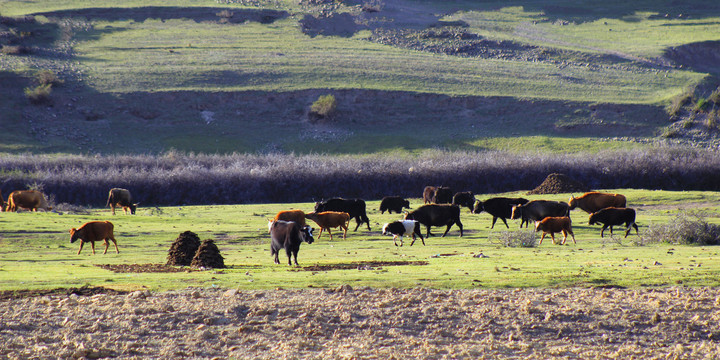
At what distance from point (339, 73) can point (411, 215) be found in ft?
185

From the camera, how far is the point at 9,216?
31516 millimetres

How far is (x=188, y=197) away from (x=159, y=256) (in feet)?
89.1

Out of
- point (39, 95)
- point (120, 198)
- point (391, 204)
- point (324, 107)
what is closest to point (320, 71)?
point (324, 107)

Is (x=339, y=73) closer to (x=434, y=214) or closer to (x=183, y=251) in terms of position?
(x=434, y=214)

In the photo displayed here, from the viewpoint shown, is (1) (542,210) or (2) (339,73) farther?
(2) (339,73)

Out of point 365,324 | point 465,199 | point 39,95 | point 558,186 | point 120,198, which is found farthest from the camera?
point 39,95

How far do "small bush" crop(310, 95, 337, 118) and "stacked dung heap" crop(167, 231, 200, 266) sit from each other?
2116 inches

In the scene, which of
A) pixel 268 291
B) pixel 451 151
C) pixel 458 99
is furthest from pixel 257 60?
pixel 268 291

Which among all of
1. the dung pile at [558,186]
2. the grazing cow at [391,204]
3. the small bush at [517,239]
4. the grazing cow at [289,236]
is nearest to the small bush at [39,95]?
the grazing cow at [391,204]

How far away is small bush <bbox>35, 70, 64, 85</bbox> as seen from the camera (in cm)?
7550

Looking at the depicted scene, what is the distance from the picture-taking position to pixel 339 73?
82.9 metres

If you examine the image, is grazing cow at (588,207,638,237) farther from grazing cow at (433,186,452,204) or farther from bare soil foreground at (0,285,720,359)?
grazing cow at (433,186,452,204)

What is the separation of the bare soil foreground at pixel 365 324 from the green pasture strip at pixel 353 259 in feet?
3.44

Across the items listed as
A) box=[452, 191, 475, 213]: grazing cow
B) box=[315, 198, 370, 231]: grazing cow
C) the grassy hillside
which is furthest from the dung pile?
the grassy hillside
